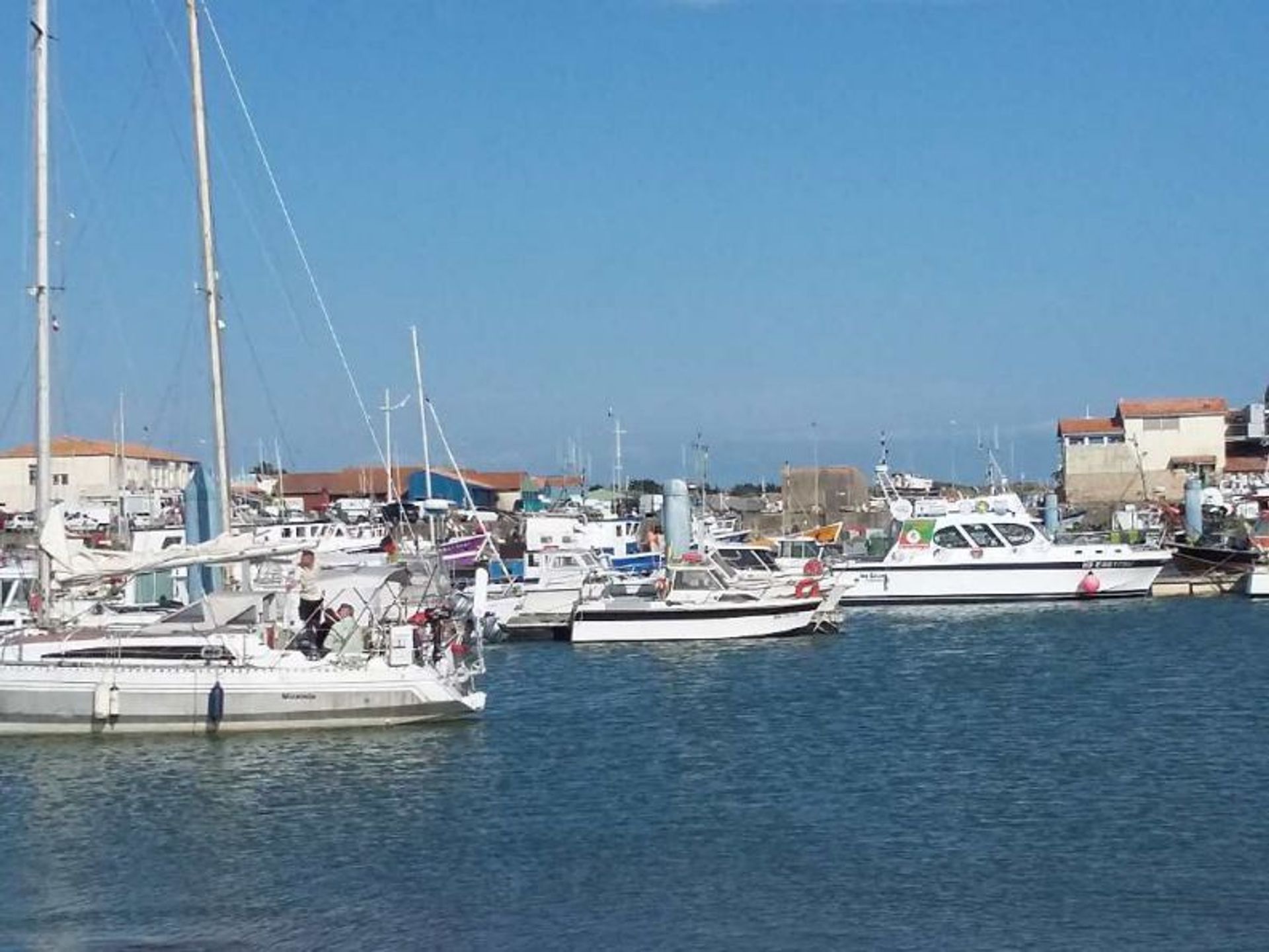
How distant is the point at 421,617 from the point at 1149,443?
3746 inches

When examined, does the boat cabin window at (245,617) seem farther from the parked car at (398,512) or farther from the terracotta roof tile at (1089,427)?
the terracotta roof tile at (1089,427)

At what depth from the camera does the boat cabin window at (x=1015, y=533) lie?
5472 cm

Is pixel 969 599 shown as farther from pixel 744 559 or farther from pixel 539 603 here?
pixel 539 603

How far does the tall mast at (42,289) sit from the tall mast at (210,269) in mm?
5823

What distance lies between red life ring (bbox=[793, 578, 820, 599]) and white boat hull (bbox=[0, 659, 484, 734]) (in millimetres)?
18286

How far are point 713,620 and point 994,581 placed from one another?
42.7 feet

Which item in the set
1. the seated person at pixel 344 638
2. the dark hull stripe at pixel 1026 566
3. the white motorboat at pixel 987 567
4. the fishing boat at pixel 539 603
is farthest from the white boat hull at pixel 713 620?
the seated person at pixel 344 638

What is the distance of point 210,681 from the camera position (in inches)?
1102

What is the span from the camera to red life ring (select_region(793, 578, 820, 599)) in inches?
1774

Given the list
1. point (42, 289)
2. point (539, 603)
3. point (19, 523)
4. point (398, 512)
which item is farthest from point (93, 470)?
point (42, 289)

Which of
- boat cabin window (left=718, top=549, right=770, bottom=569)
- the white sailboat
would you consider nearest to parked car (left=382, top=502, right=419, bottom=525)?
boat cabin window (left=718, top=549, right=770, bottom=569)

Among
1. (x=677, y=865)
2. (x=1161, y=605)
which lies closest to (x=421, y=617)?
(x=677, y=865)

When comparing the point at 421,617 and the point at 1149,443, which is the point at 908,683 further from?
the point at 1149,443

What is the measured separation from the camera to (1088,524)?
101 metres
